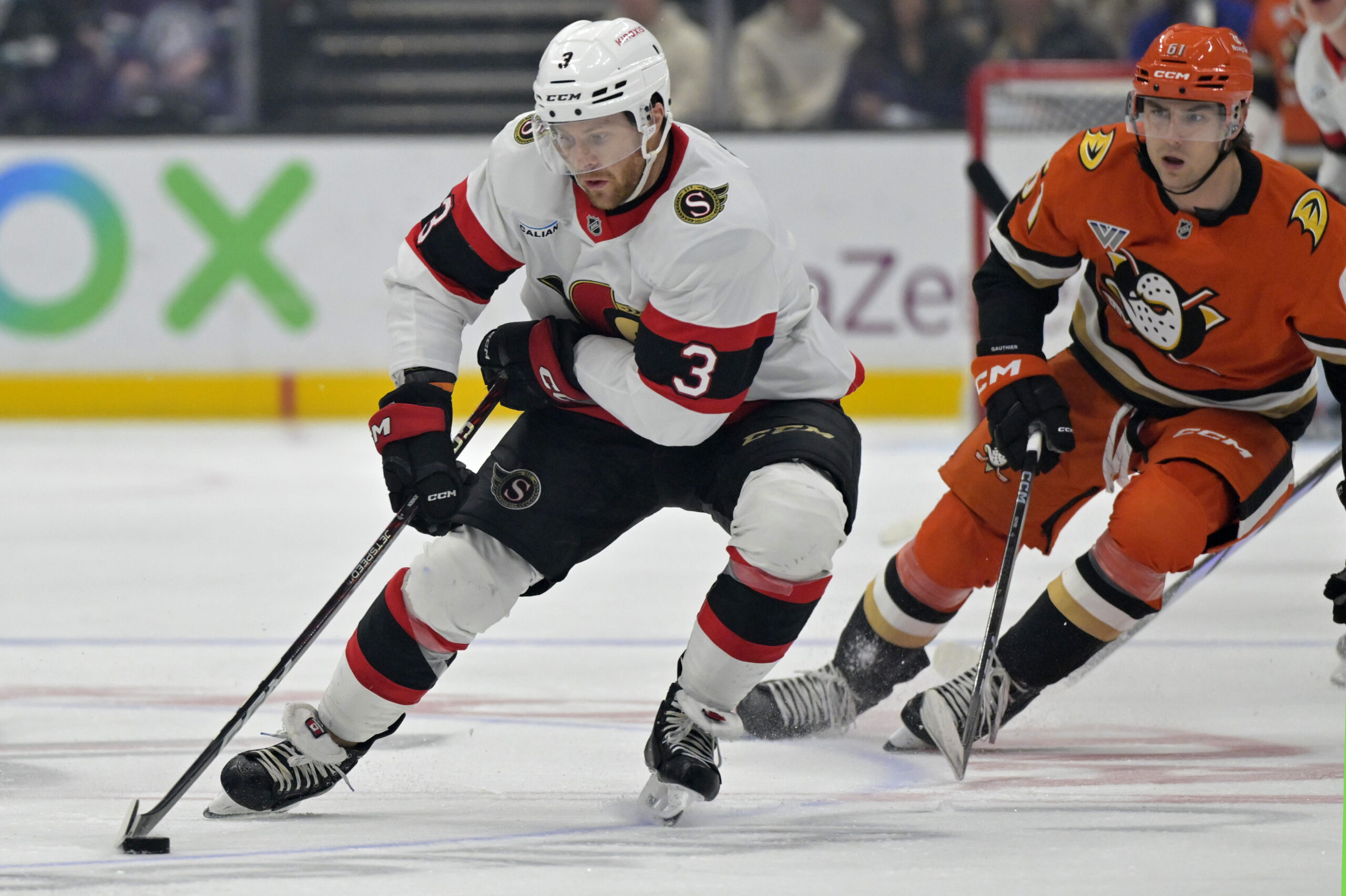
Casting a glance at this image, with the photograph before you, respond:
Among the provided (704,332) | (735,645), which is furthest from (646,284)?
(735,645)

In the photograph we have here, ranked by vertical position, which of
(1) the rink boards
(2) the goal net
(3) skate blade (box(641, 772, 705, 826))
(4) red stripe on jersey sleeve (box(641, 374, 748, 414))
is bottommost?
(1) the rink boards

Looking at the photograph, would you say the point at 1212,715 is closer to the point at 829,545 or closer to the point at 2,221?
the point at 829,545

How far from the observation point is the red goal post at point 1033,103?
254 inches

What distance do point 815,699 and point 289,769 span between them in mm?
888

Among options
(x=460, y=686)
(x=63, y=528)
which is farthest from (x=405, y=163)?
(x=460, y=686)

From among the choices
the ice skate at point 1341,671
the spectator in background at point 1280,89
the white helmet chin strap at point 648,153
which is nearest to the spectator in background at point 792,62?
the spectator in background at point 1280,89

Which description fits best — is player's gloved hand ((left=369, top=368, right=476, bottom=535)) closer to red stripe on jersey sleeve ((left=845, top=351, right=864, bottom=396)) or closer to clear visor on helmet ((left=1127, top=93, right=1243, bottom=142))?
red stripe on jersey sleeve ((left=845, top=351, right=864, bottom=396))

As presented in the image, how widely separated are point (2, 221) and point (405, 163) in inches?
61.1

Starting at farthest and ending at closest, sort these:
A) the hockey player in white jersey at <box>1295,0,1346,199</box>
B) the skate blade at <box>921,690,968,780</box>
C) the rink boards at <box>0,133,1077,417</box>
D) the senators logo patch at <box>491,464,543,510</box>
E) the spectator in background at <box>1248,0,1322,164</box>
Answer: the rink boards at <box>0,133,1077,417</box> < the spectator in background at <box>1248,0,1322,164</box> < the hockey player in white jersey at <box>1295,0,1346,199</box> < the skate blade at <box>921,690,968,780</box> < the senators logo patch at <box>491,464,543,510</box>

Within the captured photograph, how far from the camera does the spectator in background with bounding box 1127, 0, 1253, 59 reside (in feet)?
21.5

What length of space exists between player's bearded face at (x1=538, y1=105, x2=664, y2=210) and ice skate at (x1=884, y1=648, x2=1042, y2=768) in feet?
2.99

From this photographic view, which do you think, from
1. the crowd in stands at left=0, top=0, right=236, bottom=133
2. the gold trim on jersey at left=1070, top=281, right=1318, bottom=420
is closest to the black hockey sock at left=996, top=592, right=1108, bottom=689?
the gold trim on jersey at left=1070, top=281, right=1318, bottom=420

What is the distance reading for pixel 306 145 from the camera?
703 cm

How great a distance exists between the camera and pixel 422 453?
2.39 m
